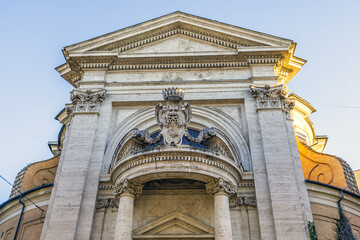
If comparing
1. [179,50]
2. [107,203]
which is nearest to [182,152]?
[107,203]

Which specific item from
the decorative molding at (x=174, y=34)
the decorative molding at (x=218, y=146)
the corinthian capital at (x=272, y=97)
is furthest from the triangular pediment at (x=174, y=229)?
the decorative molding at (x=174, y=34)

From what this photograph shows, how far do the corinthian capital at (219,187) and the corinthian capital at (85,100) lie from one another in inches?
259

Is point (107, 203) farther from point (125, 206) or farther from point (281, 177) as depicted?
point (281, 177)

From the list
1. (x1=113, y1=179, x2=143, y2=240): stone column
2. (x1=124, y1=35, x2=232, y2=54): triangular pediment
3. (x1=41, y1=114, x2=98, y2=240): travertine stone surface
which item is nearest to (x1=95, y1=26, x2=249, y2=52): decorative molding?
(x1=124, y1=35, x2=232, y2=54): triangular pediment

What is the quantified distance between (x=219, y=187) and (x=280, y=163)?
122 inches

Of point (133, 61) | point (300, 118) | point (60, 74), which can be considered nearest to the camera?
point (133, 61)

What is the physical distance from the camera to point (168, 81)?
17.3 m

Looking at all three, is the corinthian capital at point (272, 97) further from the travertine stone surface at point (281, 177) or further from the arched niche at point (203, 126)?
the arched niche at point (203, 126)

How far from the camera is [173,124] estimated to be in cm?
1381

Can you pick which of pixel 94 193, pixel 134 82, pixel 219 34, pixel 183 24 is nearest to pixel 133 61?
pixel 134 82

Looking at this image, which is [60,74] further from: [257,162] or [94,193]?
[257,162]

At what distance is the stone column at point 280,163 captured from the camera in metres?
12.6

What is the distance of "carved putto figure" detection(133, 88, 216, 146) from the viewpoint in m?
13.6

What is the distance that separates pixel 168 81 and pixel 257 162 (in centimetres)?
581
